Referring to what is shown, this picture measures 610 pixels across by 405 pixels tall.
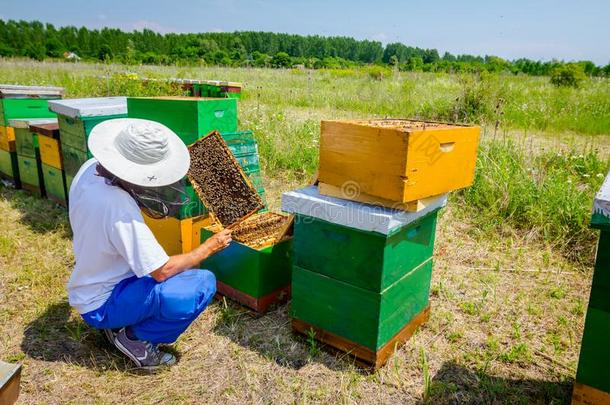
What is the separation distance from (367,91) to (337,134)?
425 inches

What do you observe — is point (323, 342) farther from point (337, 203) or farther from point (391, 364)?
point (337, 203)

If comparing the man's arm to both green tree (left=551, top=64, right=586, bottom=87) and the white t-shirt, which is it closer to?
the white t-shirt

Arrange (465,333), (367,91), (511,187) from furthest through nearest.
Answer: (367,91), (511,187), (465,333)

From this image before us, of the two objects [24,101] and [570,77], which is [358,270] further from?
[570,77]

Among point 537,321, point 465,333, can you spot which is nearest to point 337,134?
point 465,333

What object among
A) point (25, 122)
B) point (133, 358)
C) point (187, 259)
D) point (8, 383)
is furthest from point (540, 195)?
point (25, 122)

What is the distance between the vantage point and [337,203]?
93.7 inches

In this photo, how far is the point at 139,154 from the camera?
222cm

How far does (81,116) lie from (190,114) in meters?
1.34

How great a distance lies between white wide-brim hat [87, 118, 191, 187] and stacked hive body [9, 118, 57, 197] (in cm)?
347

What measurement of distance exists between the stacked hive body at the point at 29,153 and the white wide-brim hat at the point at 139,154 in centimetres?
347

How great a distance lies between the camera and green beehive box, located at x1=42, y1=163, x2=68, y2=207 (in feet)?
15.6

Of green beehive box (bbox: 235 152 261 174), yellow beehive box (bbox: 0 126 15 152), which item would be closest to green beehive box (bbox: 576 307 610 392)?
green beehive box (bbox: 235 152 261 174)

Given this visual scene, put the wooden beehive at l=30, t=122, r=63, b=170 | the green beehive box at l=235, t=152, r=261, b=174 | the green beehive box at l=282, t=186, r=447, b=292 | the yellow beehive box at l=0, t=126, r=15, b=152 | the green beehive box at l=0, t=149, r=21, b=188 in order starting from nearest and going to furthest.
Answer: the green beehive box at l=282, t=186, r=447, b=292, the green beehive box at l=235, t=152, r=261, b=174, the wooden beehive at l=30, t=122, r=63, b=170, the yellow beehive box at l=0, t=126, r=15, b=152, the green beehive box at l=0, t=149, r=21, b=188
